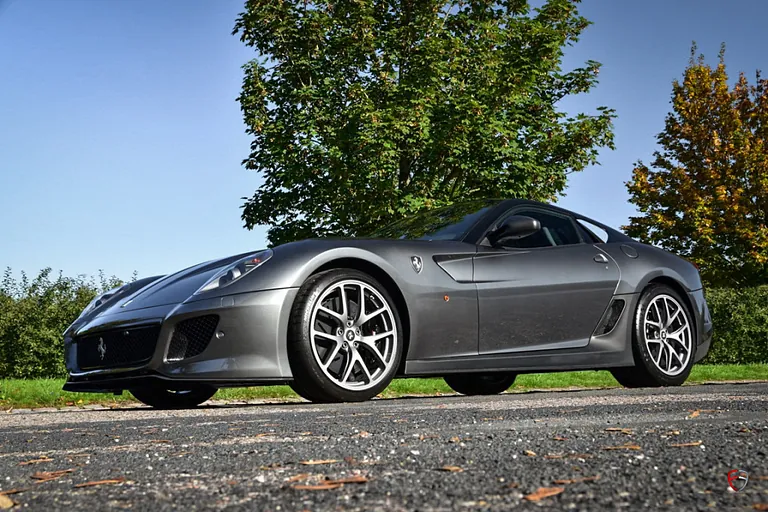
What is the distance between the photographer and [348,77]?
55.7ft

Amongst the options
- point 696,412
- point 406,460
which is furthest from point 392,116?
point 406,460

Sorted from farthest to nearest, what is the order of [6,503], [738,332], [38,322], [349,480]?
[738,332], [38,322], [349,480], [6,503]

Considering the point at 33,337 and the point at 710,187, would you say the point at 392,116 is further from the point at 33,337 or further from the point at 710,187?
the point at 710,187

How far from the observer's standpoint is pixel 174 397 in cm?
668

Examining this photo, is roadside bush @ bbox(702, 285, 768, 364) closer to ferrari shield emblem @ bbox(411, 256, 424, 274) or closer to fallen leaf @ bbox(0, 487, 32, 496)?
ferrari shield emblem @ bbox(411, 256, 424, 274)

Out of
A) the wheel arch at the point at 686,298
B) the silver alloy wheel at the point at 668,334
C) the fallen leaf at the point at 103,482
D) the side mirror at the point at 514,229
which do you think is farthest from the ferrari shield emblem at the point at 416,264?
the fallen leaf at the point at 103,482

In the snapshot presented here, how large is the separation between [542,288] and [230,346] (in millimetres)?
2360

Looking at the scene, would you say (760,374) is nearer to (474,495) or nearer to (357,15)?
(357,15)

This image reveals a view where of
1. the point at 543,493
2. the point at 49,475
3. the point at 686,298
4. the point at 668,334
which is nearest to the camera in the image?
the point at 543,493

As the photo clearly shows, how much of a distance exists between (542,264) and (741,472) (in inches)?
162

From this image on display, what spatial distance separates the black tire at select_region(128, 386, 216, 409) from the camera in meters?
6.64

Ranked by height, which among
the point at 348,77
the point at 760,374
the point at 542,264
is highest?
the point at 348,77

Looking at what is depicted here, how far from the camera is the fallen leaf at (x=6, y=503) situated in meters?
2.13

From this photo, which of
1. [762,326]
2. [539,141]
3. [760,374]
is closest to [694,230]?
[762,326]
